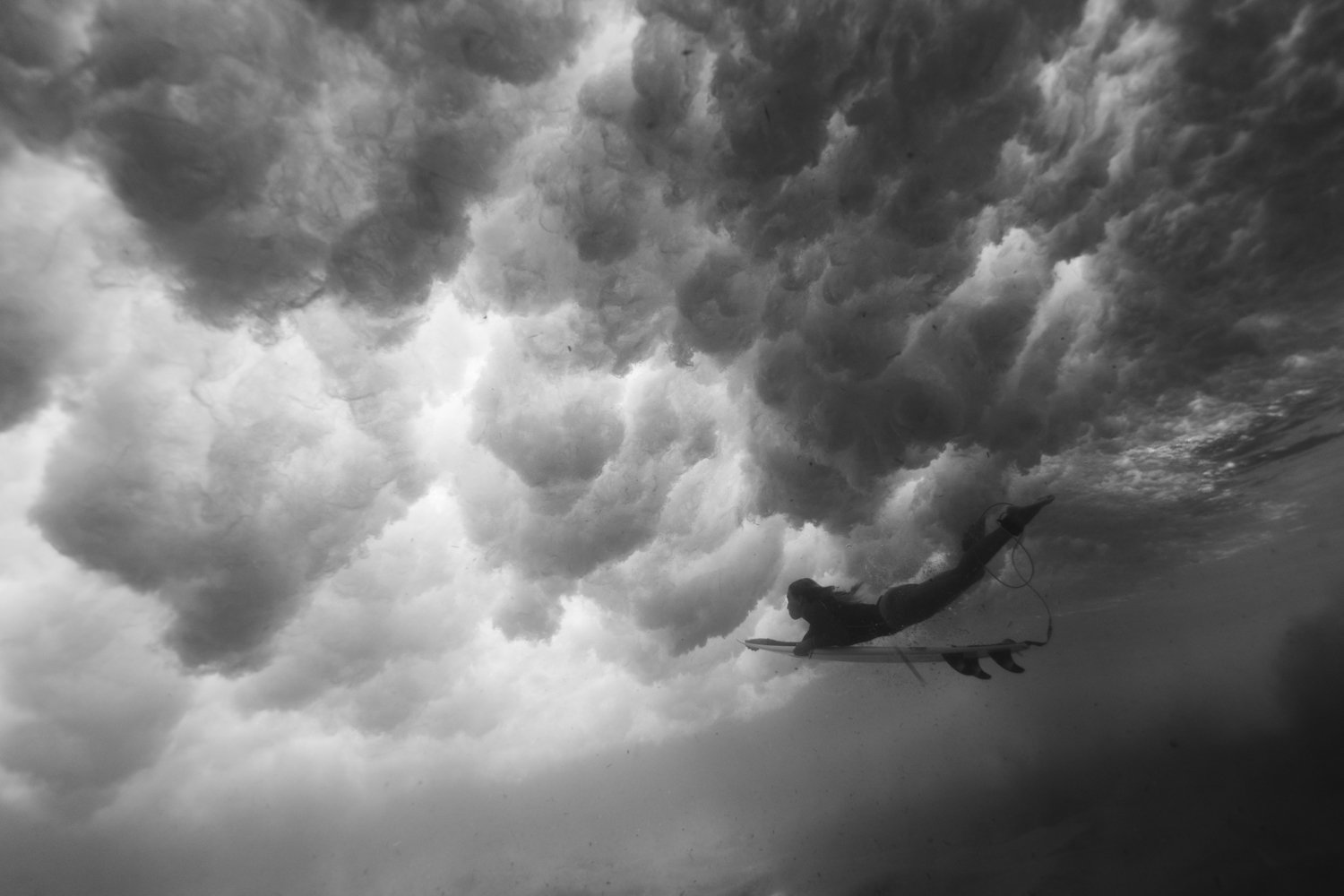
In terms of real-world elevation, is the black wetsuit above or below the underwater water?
below

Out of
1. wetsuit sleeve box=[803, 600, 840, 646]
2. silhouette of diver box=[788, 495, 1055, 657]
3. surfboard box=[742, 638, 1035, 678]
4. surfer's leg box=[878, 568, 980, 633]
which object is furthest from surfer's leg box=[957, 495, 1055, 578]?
wetsuit sleeve box=[803, 600, 840, 646]

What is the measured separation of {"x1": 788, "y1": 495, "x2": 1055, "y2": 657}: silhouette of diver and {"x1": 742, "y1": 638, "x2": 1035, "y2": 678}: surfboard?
1.23 ft

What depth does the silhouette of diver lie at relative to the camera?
908cm

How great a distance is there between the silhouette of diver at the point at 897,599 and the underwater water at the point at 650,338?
3808 mm

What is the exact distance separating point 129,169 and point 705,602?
16.7m

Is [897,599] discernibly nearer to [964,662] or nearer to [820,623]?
[820,623]

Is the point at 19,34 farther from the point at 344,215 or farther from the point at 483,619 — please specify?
the point at 483,619

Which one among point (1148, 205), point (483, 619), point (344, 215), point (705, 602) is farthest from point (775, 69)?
point (483, 619)

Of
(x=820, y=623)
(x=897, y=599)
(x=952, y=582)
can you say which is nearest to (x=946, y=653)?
(x=897, y=599)

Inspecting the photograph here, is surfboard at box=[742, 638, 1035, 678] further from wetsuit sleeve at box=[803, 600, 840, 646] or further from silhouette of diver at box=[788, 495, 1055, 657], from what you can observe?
wetsuit sleeve at box=[803, 600, 840, 646]

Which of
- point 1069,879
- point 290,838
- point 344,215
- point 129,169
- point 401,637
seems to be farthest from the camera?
point 290,838

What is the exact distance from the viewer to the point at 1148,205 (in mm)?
9781

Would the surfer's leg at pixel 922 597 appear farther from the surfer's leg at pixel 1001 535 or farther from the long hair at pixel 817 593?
the long hair at pixel 817 593

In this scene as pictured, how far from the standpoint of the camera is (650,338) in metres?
10.9
